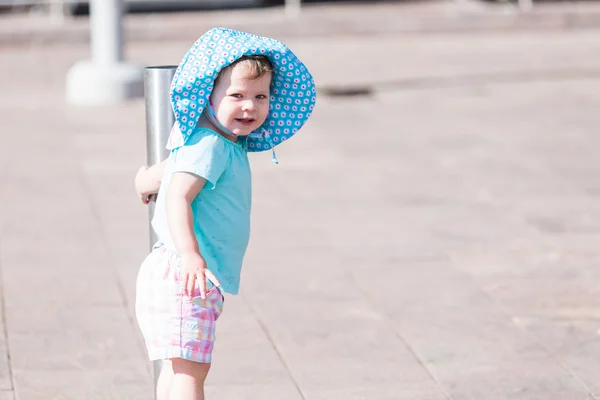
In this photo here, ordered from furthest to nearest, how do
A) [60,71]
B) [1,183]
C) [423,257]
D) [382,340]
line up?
1. [60,71]
2. [1,183]
3. [423,257]
4. [382,340]

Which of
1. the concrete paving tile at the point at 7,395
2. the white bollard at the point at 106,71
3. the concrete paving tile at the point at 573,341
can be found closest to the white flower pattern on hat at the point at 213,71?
the concrete paving tile at the point at 7,395

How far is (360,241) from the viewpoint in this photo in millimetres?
6035

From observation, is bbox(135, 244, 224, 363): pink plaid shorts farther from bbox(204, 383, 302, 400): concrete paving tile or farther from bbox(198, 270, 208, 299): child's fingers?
bbox(204, 383, 302, 400): concrete paving tile

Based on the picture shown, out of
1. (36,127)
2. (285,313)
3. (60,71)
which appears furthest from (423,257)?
(60,71)

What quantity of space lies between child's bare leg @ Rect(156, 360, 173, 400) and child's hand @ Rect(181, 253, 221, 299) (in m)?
0.36

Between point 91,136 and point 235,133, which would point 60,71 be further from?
point 235,133

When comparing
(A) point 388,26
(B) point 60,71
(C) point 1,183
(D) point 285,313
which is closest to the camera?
(D) point 285,313

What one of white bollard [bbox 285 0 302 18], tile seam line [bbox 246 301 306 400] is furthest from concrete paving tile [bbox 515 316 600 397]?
white bollard [bbox 285 0 302 18]

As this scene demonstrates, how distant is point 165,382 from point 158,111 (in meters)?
0.82

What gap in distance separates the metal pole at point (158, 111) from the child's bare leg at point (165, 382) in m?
0.11

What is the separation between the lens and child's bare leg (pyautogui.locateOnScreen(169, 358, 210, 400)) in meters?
3.27

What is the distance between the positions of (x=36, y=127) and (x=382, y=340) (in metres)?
4.83

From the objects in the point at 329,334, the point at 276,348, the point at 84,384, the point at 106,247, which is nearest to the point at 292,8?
the point at 106,247

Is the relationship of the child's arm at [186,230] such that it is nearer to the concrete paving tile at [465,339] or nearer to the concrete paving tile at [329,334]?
the concrete paving tile at [329,334]
